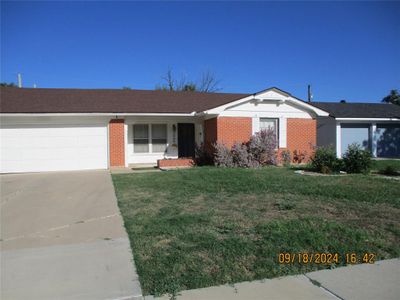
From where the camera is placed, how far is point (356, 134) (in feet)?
70.6

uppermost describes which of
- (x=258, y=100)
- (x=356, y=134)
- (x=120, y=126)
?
(x=258, y=100)

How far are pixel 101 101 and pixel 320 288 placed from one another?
1615 centimetres

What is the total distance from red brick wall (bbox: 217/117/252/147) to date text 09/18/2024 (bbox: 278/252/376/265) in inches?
A: 435

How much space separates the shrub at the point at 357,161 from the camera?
41.1 ft

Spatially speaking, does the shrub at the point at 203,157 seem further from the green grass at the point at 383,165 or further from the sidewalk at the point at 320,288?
the sidewalk at the point at 320,288

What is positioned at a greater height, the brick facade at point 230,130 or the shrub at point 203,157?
the brick facade at point 230,130

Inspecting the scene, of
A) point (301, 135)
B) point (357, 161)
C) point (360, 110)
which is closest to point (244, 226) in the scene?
point (357, 161)

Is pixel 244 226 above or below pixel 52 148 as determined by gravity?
below

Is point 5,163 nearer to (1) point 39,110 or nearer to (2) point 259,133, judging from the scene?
(1) point 39,110

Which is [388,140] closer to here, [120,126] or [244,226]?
[120,126]

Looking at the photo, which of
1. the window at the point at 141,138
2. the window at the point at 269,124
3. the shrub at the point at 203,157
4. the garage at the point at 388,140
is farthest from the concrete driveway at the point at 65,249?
the garage at the point at 388,140

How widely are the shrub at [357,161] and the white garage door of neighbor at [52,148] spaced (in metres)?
10.8

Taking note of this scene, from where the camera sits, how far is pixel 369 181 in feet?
34.1

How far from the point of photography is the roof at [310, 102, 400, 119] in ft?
68.5
